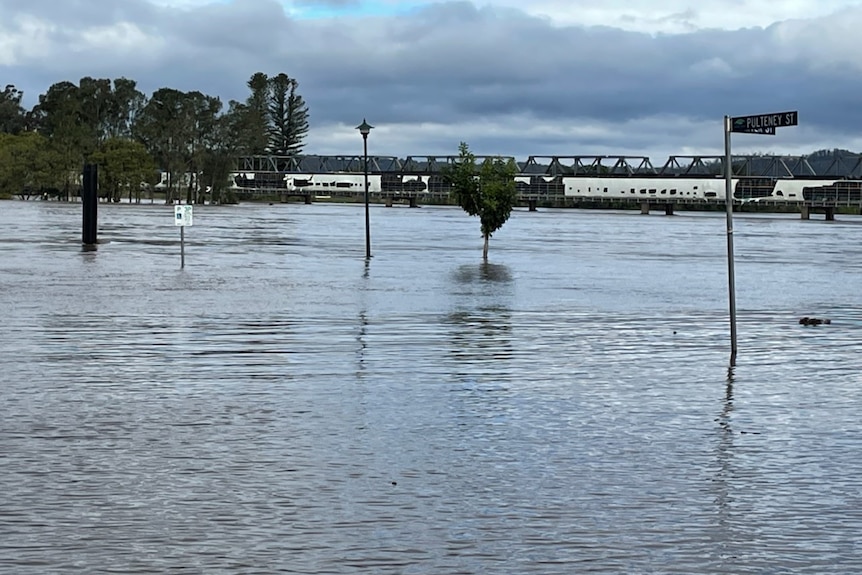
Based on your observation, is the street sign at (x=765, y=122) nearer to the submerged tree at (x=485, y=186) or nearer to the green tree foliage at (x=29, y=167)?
the submerged tree at (x=485, y=186)

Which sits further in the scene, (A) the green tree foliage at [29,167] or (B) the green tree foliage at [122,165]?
(A) the green tree foliage at [29,167]

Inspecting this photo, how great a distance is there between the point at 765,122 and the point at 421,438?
653cm

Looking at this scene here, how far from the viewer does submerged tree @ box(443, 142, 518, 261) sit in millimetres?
48375

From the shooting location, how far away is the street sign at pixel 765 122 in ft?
49.5

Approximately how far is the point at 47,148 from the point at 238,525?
15984 centimetres

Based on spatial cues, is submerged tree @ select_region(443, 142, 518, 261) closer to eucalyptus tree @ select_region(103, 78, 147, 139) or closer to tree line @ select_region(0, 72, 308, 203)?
tree line @ select_region(0, 72, 308, 203)

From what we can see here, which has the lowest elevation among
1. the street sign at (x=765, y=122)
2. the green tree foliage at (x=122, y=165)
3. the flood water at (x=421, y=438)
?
the flood water at (x=421, y=438)

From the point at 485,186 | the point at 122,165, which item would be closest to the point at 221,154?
the point at 122,165

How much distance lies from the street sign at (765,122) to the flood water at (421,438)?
2.86 m

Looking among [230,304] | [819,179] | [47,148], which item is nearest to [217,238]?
[230,304]

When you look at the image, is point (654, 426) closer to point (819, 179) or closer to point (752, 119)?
point (752, 119)

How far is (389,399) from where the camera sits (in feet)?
43.1

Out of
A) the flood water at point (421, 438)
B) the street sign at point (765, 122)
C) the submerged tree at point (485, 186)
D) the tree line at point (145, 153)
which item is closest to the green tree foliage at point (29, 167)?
the tree line at point (145, 153)

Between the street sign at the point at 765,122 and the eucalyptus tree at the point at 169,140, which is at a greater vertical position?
the eucalyptus tree at the point at 169,140
